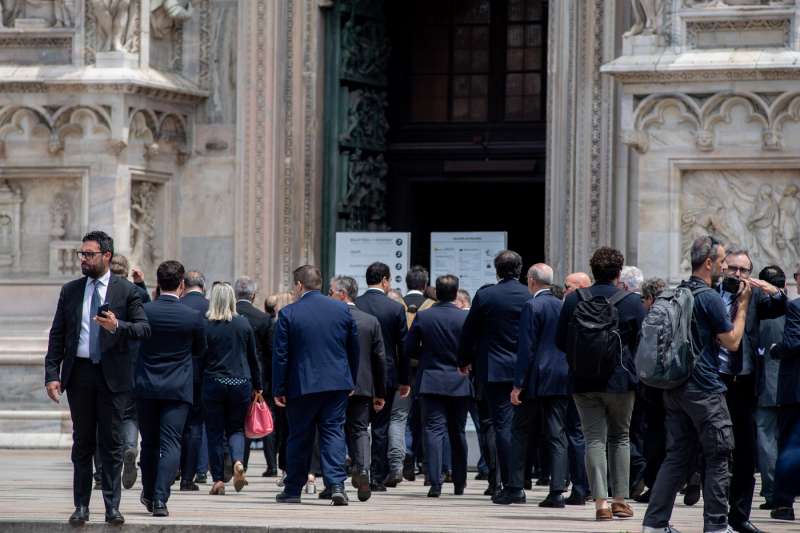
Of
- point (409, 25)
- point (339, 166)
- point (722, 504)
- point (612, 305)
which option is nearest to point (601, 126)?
point (339, 166)

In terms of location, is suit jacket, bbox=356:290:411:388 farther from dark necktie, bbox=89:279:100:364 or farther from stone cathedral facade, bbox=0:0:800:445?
dark necktie, bbox=89:279:100:364

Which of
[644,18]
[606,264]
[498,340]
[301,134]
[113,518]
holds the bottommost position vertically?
[113,518]

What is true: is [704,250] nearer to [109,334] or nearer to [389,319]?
[109,334]

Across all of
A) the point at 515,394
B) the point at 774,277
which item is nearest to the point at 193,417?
the point at 515,394

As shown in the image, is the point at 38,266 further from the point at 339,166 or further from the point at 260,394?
the point at 260,394

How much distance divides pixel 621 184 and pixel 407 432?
390cm

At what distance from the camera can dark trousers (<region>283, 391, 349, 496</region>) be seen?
48.6 feet

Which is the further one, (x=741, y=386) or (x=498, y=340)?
(x=498, y=340)

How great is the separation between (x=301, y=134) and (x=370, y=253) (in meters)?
1.56

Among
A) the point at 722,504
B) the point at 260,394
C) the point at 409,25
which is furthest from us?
the point at 409,25

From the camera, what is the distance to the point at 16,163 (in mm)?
21359

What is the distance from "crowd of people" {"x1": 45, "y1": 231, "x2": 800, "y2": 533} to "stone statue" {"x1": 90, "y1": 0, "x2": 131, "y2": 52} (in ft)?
13.8

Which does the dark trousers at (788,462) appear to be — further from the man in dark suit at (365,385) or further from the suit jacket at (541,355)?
the man in dark suit at (365,385)

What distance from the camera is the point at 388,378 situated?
16781 mm
